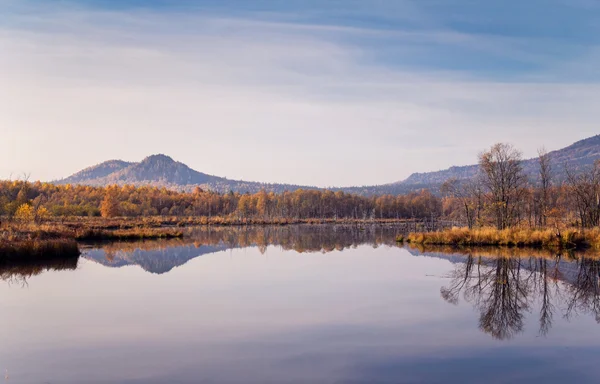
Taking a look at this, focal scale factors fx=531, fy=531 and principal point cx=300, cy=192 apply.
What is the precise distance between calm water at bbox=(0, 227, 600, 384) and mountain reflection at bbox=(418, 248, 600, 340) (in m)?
0.07

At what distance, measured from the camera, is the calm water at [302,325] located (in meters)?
8.34

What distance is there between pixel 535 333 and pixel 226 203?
13438 centimetres

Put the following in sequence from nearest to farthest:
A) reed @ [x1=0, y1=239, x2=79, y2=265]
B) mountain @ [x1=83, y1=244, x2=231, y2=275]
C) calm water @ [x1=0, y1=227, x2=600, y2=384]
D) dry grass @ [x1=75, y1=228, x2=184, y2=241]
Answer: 1. calm water @ [x1=0, y1=227, x2=600, y2=384]
2. reed @ [x1=0, y1=239, x2=79, y2=265]
3. mountain @ [x1=83, y1=244, x2=231, y2=275]
4. dry grass @ [x1=75, y1=228, x2=184, y2=241]

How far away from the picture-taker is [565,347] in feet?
32.3

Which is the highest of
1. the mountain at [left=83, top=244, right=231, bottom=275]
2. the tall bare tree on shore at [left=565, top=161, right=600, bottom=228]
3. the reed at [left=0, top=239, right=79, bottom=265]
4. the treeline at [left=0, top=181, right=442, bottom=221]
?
the treeline at [left=0, top=181, right=442, bottom=221]

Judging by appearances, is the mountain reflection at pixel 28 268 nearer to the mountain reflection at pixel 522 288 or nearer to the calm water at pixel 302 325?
the calm water at pixel 302 325

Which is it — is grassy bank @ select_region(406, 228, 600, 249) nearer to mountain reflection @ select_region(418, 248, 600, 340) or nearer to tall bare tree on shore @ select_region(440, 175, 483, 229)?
tall bare tree on shore @ select_region(440, 175, 483, 229)

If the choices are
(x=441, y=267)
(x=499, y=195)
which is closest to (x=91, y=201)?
(x=499, y=195)

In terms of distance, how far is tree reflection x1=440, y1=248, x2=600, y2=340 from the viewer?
12352 mm

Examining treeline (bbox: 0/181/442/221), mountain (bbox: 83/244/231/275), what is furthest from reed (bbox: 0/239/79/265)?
treeline (bbox: 0/181/442/221)

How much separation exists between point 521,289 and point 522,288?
0.23 meters

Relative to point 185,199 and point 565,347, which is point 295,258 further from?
point 185,199

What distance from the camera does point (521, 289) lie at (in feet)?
53.7

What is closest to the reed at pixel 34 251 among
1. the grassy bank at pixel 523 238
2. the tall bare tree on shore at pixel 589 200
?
the grassy bank at pixel 523 238
